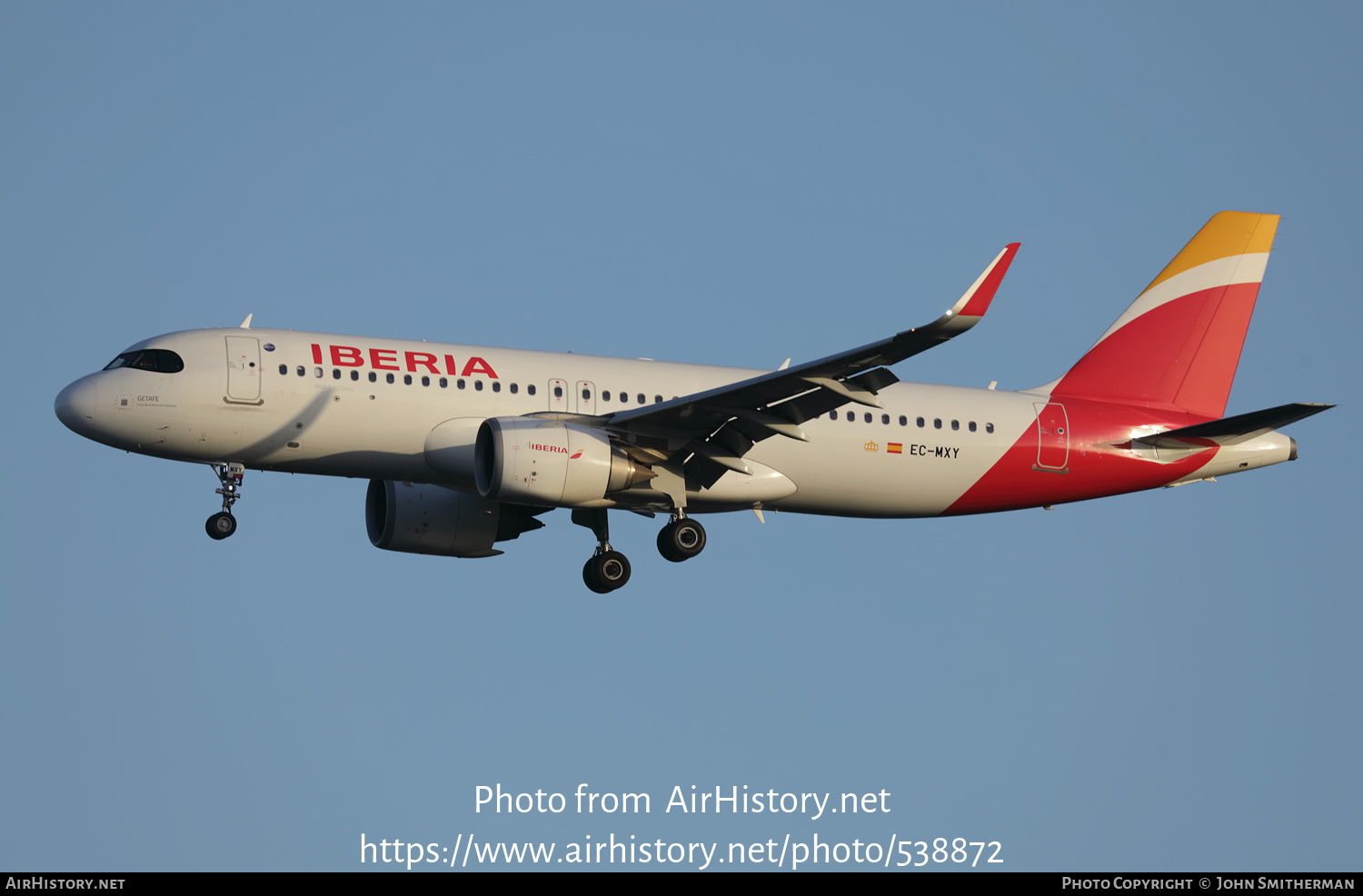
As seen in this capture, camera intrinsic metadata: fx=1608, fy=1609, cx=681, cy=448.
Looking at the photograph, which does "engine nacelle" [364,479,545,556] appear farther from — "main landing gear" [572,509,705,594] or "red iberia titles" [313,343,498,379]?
"red iberia titles" [313,343,498,379]

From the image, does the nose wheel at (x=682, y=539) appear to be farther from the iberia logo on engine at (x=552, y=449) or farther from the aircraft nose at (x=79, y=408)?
Result: the aircraft nose at (x=79, y=408)

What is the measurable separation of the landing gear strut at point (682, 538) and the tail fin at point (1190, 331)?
377 inches

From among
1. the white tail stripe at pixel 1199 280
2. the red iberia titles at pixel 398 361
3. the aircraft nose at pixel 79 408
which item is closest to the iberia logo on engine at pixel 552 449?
the red iberia titles at pixel 398 361

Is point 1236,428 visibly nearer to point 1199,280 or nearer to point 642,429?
point 1199,280

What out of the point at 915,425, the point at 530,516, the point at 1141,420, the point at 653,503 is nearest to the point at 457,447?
the point at 653,503

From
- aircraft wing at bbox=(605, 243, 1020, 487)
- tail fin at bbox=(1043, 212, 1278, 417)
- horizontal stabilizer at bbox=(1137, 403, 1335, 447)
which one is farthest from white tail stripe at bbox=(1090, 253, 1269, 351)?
aircraft wing at bbox=(605, 243, 1020, 487)

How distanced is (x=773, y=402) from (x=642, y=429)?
260cm

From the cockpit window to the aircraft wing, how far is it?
8.27m

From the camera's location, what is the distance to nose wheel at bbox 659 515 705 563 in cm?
3164

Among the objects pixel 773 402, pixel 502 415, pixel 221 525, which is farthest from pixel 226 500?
pixel 773 402

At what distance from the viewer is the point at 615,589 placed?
32.8 metres

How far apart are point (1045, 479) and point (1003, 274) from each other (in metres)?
10.3

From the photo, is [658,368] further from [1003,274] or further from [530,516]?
[1003,274]

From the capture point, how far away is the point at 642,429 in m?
30.4
